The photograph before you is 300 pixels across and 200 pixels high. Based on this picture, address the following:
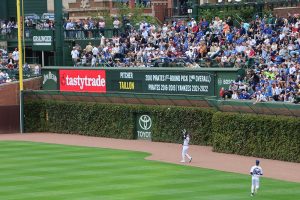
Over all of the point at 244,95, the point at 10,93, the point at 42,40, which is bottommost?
the point at 10,93

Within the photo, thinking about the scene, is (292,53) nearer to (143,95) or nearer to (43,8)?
(143,95)

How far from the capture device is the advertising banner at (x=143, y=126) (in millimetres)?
50156

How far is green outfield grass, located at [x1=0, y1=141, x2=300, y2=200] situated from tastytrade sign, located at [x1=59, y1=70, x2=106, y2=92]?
364 inches

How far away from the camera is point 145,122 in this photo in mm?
50219

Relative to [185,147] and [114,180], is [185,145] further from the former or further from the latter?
[114,180]

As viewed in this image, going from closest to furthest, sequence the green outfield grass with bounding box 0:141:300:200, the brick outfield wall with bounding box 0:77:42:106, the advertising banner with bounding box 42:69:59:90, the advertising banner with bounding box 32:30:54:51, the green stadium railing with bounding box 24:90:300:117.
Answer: the green outfield grass with bounding box 0:141:300:200 → the green stadium railing with bounding box 24:90:300:117 → the brick outfield wall with bounding box 0:77:42:106 → the advertising banner with bounding box 42:69:59:90 → the advertising banner with bounding box 32:30:54:51

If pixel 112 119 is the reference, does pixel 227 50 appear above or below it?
above

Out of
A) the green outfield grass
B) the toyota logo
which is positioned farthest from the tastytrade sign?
the green outfield grass

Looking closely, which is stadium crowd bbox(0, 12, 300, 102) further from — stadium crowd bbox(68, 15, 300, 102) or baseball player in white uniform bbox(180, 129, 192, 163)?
baseball player in white uniform bbox(180, 129, 192, 163)

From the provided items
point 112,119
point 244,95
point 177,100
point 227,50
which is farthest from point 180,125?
point 112,119

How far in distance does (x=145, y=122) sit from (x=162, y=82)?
8.61ft

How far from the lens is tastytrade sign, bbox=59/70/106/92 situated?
53625mm

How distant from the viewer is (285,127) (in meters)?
39.7

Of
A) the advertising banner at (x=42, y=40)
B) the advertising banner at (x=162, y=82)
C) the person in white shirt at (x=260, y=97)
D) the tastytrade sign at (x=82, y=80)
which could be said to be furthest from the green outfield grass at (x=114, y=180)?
the advertising banner at (x=42, y=40)
